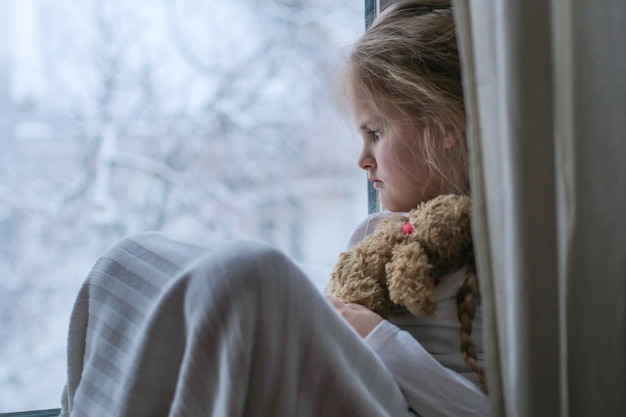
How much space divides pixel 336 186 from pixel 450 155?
0.41m

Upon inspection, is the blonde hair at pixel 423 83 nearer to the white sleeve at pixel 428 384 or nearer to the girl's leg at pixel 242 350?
the white sleeve at pixel 428 384

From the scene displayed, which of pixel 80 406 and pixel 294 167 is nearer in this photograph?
pixel 80 406

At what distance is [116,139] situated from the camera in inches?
53.1

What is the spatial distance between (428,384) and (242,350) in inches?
12.0

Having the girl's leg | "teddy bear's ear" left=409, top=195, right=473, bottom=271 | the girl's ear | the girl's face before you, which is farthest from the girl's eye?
the girl's leg

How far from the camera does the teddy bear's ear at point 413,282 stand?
943mm

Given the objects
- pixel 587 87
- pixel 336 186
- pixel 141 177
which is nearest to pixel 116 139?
pixel 141 177

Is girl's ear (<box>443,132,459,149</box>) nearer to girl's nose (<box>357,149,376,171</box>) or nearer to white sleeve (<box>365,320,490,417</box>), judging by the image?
girl's nose (<box>357,149,376,171</box>)

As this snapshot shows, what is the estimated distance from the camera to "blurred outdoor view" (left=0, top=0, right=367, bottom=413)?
51.3 inches

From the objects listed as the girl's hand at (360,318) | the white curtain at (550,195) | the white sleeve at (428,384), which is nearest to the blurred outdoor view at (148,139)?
the girl's hand at (360,318)

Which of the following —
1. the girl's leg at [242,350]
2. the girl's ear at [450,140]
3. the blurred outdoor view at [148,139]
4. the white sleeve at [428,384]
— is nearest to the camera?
the girl's leg at [242,350]

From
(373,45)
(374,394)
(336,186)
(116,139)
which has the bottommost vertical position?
(374,394)

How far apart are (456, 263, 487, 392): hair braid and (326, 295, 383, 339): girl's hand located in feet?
0.36

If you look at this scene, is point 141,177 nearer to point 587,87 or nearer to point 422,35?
point 422,35
